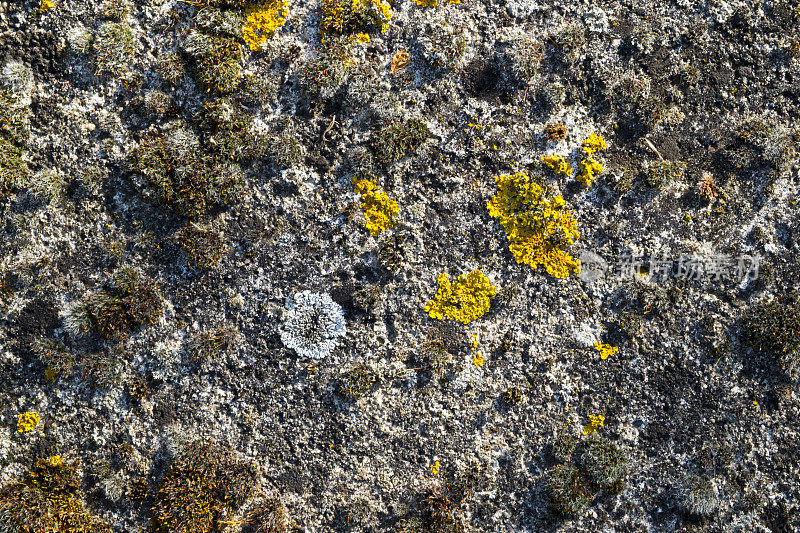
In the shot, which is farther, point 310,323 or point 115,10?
point 310,323

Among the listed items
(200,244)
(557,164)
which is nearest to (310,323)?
(200,244)

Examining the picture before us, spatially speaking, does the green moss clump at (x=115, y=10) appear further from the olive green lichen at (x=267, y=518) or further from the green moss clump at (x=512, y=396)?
the green moss clump at (x=512, y=396)

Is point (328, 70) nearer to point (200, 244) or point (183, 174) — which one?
point (183, 174)

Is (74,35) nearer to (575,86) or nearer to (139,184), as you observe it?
(139,184)

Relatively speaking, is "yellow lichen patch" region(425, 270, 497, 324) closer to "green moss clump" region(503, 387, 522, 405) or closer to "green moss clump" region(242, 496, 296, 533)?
"green moss clump" region(503, 387, 522, 405)

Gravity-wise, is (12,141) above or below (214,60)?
below

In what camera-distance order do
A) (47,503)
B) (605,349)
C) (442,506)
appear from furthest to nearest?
(605,349), (442,506), (47,503)

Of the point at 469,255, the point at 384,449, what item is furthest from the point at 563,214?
the point at 384,449

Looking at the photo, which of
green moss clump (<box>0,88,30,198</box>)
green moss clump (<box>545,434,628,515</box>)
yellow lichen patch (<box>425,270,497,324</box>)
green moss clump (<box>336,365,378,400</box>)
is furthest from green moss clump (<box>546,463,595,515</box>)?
green moss clump (<box>0,88,30,198</box>)
